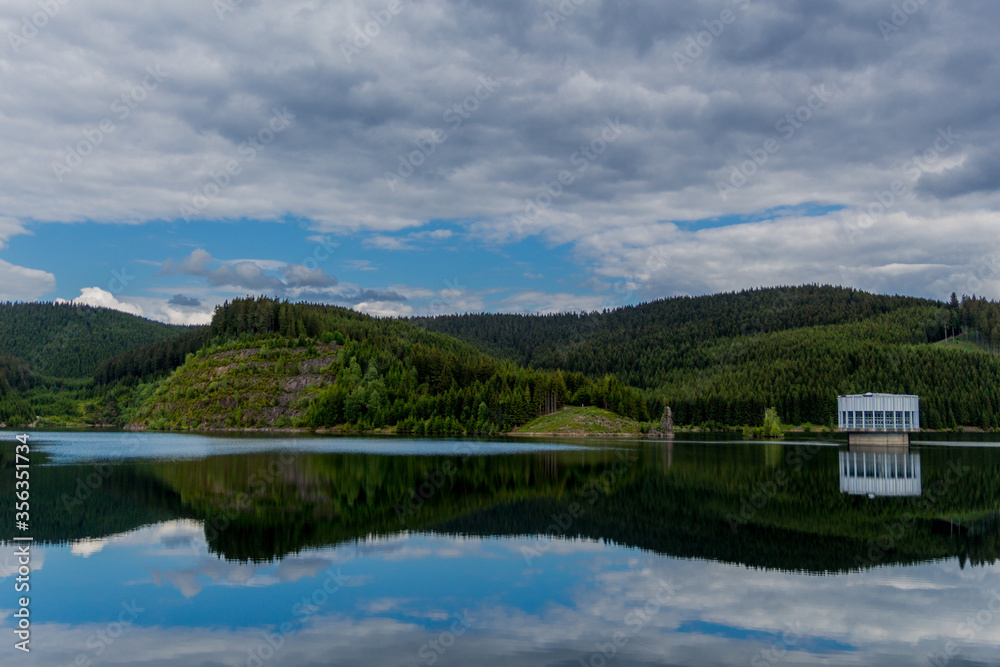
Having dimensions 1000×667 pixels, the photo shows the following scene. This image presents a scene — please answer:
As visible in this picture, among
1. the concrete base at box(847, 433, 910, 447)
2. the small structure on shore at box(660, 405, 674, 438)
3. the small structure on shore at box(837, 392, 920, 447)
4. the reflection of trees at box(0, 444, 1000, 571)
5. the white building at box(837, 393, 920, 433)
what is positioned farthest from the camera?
the small structure on shore at box(660, 405, 674, 438)

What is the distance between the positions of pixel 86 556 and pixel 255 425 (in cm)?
17114

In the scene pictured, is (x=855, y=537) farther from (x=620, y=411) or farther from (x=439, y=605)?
(x=620, y=411)

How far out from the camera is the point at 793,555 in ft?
103

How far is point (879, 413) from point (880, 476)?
74.9m

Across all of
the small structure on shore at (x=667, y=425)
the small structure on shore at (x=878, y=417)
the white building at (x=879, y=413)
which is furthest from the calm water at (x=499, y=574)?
the small structure on shore at (x=667, y=425)

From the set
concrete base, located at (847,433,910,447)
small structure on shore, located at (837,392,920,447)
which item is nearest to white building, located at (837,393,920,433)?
small structure on shore, located at (837,392,920,447)

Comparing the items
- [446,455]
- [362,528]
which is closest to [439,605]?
[362,528]

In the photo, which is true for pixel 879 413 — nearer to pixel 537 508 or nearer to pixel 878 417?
pixel 878 417

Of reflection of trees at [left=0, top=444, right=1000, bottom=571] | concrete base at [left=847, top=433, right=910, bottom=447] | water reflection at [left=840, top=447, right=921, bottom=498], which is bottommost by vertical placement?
concrete base at [left=847, top=433, right=910, bottom=447]

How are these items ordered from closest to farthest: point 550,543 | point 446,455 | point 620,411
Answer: point 550,543 → point 446,455 → point 620,411

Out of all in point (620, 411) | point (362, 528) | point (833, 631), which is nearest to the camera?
point (833, 631)

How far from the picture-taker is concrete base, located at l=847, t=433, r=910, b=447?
128875mm

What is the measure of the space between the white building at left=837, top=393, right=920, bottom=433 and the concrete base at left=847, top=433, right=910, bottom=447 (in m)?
0.78

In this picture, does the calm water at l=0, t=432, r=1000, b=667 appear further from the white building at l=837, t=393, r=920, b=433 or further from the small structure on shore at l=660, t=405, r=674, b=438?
the small structure on shore at l=660, t=405, r=674, b=438
